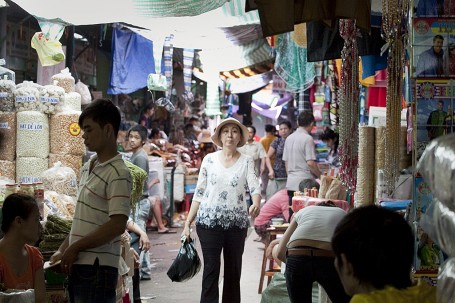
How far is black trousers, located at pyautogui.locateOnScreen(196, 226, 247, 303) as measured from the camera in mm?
7679

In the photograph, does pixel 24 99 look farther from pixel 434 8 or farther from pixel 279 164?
pixel 279 164

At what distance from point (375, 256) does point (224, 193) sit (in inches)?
199

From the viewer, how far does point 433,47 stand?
4.76 m

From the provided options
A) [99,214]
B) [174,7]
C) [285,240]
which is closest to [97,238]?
[99,214]

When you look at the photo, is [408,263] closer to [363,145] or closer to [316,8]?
[316,8]

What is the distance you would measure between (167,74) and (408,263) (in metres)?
13.5

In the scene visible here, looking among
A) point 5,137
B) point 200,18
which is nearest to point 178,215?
point 200,18

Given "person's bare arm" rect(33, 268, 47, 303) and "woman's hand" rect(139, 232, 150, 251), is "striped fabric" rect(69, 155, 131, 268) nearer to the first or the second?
"person's bare arm" rect(33, 268, 47, 303)

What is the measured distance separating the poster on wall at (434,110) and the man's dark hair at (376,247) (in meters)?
2.00

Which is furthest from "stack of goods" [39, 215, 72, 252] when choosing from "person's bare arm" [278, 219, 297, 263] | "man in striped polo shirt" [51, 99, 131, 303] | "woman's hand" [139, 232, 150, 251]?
"woman's hand" [139, 232, 150, 251]

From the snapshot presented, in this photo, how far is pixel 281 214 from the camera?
11.0 m

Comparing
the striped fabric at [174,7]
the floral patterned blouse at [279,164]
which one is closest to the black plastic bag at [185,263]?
the striped fabric at [174,7]

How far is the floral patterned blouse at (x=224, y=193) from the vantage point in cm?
767

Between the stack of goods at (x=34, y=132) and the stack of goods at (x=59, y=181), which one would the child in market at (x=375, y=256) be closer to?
the stack of goods at (x=59, y=181)
